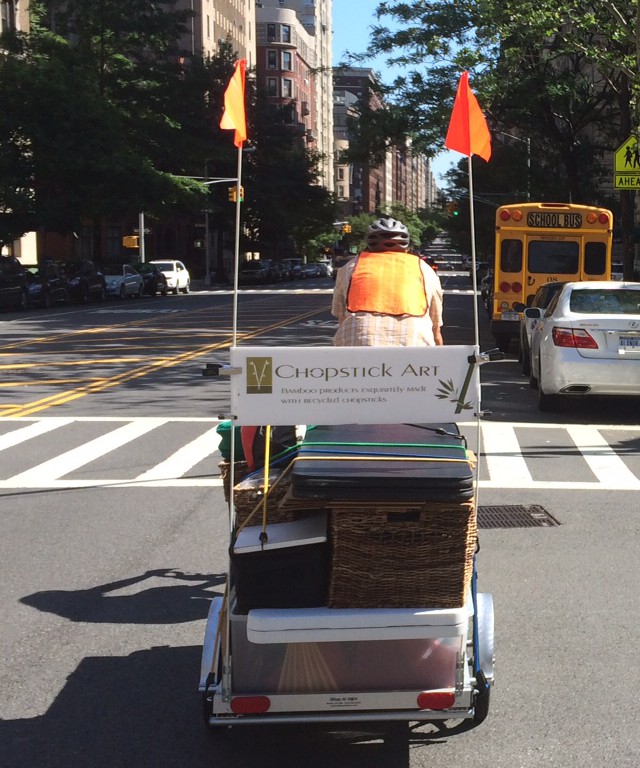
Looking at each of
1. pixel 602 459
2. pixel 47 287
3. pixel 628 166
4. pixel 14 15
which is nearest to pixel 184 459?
pixel 602 459

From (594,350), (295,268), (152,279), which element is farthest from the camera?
(295,268)

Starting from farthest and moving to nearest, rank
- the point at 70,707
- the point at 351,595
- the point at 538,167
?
the point at 538,167
the point at 70,707
the point at 351,595

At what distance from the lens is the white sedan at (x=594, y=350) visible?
1344 cm

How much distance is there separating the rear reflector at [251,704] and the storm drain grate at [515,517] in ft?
14.0

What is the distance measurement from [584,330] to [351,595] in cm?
1001

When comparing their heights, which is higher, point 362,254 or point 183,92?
point 183,92

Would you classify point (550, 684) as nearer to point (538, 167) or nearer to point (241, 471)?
point (241, 471)

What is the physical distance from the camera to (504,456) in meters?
11.2

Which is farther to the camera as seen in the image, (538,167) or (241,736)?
(538,167)

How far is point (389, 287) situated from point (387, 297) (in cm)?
5

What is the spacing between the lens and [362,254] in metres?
5.41

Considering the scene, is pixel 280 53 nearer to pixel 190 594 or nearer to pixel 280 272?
pixel 280 272

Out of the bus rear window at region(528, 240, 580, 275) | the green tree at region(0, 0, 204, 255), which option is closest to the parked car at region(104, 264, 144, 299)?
the green tree at region(0, 0, 204, 255)

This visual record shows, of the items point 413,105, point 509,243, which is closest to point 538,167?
point 413,105
